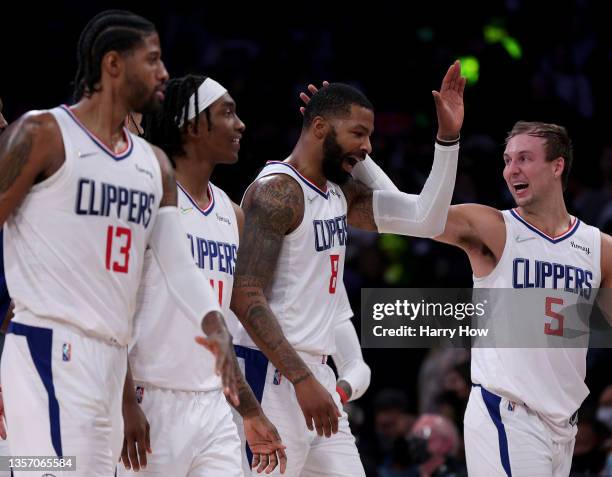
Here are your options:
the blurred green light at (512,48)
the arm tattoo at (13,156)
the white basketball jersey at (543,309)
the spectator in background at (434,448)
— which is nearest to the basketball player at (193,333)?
the arm tattoo at (13,156)

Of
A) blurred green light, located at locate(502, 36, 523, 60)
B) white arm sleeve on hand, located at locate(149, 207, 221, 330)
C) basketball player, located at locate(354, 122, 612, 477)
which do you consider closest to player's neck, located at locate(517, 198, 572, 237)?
basketball player, located at locate(354, 122, 612, 477)

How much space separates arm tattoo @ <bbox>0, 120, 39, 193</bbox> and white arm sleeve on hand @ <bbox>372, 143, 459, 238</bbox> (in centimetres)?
219

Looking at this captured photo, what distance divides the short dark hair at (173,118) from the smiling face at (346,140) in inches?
26.9

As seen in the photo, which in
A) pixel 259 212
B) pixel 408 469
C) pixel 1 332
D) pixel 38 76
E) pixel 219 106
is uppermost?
pixel 38 76

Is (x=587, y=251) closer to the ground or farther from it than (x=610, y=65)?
closer to the ground

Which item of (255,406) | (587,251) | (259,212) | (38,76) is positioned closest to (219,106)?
(259,212)

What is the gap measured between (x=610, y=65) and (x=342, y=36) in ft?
8.97

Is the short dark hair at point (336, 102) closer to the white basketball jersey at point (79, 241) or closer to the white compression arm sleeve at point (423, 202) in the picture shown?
the white compression arm sleeve at point (423, 202)

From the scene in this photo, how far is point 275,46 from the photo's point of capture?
36.7 feet

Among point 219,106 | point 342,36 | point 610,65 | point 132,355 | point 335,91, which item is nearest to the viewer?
point 132,355

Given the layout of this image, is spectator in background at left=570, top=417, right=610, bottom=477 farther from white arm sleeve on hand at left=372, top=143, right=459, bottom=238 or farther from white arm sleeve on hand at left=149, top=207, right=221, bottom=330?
white arm sleeve on hand at left=149, top=207, right=221, bottom=330

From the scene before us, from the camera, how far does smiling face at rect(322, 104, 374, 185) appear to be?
5.20 m

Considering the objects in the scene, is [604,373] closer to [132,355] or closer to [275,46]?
[275,46]

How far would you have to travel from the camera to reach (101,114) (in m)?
3.95
